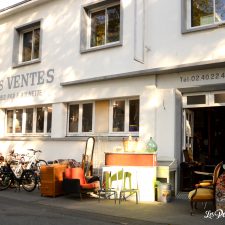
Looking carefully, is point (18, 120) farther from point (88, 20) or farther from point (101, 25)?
point (101, 25)

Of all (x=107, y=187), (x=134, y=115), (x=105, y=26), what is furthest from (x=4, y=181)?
(x=105, y=26)

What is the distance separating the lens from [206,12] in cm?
1171

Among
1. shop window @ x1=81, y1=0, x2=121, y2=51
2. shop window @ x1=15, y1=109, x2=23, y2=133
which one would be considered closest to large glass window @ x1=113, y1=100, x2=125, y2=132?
shop window @ x1=81, y1=0, x2=121, y2=51

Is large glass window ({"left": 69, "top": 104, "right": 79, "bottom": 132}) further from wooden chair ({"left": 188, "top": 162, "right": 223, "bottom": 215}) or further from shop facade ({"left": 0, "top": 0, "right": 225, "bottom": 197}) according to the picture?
wooden chair ({"left": 188, "top": 162, "right": 223, "bottom": 215})

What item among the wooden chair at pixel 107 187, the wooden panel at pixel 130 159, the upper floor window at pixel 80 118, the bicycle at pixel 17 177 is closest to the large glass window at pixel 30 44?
the upper floor window at pixel 80 118

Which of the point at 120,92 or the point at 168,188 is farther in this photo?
the point at 120,92

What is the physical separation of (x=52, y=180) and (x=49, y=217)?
286cm

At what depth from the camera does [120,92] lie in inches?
516

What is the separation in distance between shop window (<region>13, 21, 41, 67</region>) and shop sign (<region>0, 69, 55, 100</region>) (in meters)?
0.65

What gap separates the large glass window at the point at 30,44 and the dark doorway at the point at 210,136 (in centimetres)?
738

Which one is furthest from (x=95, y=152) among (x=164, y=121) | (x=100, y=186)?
(x=164, y=121)

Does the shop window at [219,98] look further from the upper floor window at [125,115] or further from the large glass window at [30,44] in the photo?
the large glass window at [30,44]

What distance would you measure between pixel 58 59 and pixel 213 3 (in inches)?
248

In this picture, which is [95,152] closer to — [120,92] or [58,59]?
[120,92]
